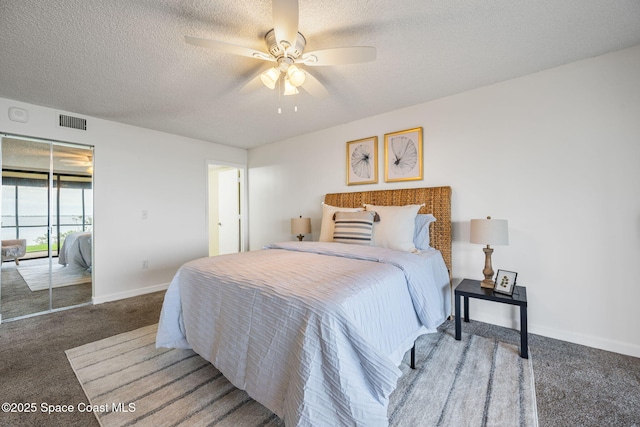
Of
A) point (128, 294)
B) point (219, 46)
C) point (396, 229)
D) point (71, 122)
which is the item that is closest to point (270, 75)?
point (219, 46)

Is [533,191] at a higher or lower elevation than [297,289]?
higher

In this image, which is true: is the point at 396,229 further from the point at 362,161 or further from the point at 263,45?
the point at 263,45

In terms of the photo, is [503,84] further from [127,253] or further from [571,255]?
[127,253]

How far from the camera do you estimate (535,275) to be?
2.28 m

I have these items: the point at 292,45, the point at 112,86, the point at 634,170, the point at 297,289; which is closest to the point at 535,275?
the point at 634,170

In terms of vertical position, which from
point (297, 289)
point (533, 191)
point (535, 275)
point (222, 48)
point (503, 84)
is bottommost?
point (535, 275)

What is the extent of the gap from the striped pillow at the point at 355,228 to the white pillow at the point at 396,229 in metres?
0.08

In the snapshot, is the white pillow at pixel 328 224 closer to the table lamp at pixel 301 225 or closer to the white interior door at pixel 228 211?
the table lamp at pixel 301 225

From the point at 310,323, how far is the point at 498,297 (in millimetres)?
1713

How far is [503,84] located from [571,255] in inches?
64.8

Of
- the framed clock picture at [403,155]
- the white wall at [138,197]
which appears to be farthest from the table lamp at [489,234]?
the white wall at [138,197]

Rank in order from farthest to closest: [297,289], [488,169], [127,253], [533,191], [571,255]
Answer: [127,253]
[488,169]
[533,191]
[571,255]
[297,289]

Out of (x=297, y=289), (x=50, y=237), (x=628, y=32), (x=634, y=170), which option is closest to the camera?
(x=297, y=289)

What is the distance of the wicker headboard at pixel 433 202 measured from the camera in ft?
8.52
